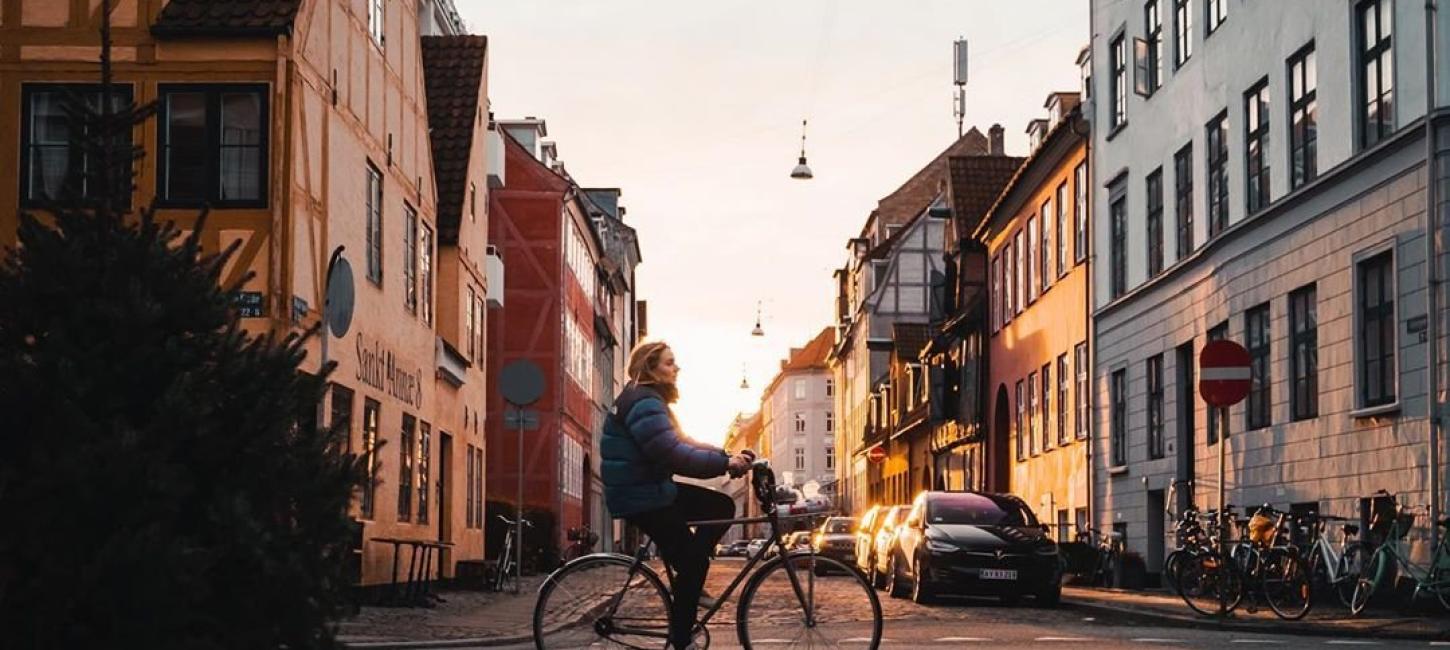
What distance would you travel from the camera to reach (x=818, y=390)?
149 m

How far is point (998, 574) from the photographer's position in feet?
79.7

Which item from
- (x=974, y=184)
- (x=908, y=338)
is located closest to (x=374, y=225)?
(x=974, y=184)

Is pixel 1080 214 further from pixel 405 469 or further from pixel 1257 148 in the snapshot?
pixel 405 469

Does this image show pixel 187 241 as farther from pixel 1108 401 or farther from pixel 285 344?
pixel 1108 401

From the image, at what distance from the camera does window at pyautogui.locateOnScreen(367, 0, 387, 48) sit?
82.2ft

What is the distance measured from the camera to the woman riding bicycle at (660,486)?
1026cm

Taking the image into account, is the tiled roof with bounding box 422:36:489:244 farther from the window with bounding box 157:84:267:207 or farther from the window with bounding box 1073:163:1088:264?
the window with bounding box 1073:163:1088:264

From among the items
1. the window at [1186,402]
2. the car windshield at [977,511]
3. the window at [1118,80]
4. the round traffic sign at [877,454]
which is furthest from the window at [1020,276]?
the round traffic sign at [877,454]

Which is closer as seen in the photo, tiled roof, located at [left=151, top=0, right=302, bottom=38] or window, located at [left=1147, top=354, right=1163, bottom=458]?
tiled roof, located at [left=151, top=0, right=302, bottom=38]

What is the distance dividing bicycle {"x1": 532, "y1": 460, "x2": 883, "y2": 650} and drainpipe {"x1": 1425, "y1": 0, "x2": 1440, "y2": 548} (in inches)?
407

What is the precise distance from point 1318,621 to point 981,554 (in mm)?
6527

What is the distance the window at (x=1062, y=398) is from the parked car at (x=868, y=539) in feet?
17.4

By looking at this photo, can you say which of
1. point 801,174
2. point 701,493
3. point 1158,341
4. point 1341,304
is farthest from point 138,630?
point 801,174

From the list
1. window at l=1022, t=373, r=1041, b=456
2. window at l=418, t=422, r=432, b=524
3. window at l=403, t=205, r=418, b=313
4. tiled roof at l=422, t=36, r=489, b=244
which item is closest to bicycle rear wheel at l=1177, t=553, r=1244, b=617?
window at l=403, t=205, r=418, b=313
